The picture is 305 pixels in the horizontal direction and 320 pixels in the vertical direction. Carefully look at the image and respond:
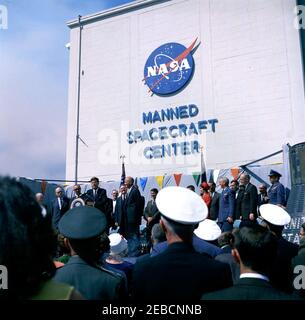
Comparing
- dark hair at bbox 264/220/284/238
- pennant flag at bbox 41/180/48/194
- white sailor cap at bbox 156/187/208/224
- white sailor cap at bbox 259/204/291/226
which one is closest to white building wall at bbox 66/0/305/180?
pennant flag at bbox 41/180/48/194

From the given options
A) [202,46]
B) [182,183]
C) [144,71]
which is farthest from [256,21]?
[182,183]

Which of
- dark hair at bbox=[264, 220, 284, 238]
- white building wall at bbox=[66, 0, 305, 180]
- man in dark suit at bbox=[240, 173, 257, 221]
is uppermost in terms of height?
white building wall at bbox=[66, 0, 305, 180]

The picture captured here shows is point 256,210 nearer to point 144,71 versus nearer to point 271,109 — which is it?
point 271,109

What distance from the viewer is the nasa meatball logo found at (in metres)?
17.5

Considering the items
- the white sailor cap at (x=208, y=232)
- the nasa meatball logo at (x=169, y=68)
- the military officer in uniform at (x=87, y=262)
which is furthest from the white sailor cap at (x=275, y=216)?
the nasa meatball logo at (x=169, y=68)

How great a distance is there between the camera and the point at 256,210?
31.2 ft

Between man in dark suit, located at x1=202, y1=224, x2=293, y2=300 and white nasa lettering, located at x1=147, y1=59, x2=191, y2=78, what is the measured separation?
15555 millimetres

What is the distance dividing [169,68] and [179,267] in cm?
1623

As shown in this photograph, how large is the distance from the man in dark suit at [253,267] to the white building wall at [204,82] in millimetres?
12880

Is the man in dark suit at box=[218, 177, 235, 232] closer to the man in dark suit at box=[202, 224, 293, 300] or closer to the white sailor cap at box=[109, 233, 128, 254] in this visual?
the white sailor cap at box=[109, 233, 128, 254]

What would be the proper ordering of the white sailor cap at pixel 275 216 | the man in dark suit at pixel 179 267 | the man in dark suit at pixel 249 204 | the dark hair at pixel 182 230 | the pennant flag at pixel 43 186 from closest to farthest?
the man in dark suit at pixel 179 267, the dark hair at pixel 182 230, the white sailor cap at pixel 275 216, the man in dark suit at pixel 249 204, the pennant flag at pixel 43 186

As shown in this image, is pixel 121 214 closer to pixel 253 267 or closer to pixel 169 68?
pixel 253 267

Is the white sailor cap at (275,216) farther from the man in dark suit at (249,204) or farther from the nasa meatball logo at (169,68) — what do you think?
the nasa meatball logo at (169,68)

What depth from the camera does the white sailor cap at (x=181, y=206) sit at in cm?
246
